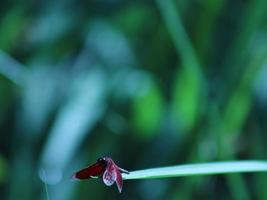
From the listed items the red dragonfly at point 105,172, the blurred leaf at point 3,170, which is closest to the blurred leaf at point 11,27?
the blurred leaf at point 3,170

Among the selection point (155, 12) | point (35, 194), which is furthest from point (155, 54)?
point (35, 194)

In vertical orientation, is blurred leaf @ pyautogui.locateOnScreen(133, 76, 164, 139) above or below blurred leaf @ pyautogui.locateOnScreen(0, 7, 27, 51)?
below

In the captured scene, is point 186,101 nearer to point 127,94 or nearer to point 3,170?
point 127,94

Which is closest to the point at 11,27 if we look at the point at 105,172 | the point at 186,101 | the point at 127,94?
the point at 127,94

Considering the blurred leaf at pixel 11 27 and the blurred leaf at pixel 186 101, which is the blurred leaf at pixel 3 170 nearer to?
the blurred leaf at pixel 11 27

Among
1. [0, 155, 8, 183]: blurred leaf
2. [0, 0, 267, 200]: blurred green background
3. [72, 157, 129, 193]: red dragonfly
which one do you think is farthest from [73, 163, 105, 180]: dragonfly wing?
[0, 155, 8, 183]: blurred leaf

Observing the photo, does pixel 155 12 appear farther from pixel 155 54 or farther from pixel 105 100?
pixel 105 100

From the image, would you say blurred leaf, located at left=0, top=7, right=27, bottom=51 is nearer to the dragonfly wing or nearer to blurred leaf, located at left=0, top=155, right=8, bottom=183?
blurred leaf, located at left=0, top=155, right=8, bottom=183

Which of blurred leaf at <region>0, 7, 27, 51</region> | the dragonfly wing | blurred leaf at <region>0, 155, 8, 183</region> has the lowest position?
the dragonfly wing
